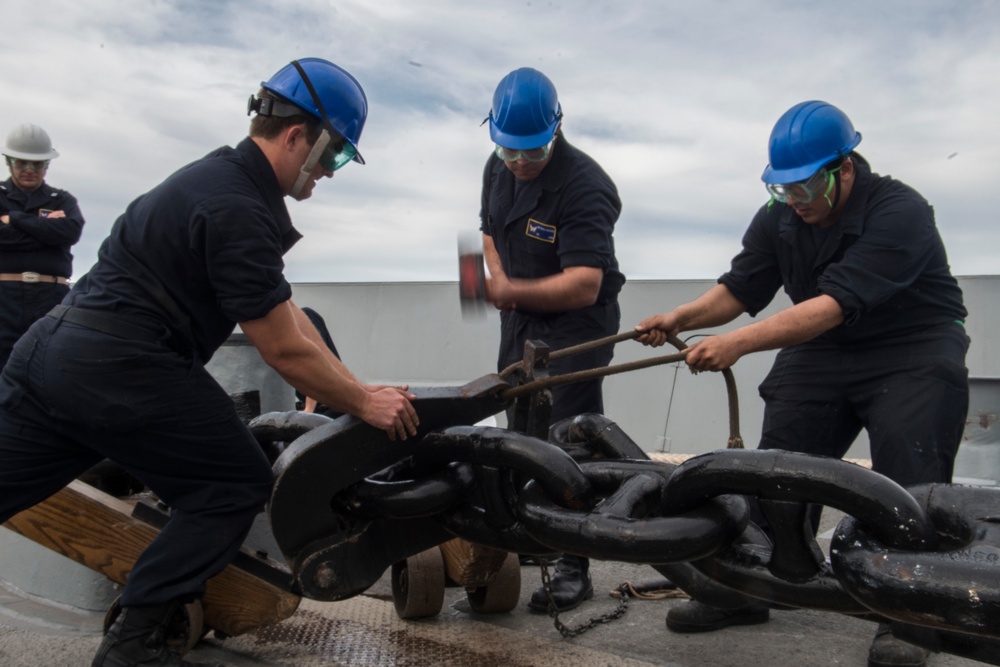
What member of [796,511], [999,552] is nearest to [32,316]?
[796,511]

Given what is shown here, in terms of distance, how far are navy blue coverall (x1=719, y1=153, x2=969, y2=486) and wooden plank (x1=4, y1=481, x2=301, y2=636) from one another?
187 cm

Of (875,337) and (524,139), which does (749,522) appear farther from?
(524,139)

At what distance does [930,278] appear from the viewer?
10.0ft

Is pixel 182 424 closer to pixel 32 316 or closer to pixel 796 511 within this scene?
pixel 796 511

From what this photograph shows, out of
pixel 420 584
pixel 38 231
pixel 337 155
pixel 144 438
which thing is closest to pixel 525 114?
pixel 337 155

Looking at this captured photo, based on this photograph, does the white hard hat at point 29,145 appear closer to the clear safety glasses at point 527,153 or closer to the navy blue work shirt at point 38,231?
the navy blue work shirt at point 38,231

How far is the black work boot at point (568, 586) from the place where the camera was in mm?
3355

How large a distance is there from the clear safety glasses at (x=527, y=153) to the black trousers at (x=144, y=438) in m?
1.50

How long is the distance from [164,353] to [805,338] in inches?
69.8

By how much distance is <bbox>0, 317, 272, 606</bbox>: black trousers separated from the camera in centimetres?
236


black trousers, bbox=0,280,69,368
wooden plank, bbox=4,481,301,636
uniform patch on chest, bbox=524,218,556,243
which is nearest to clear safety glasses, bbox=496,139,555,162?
uniform patch on chest, bbox=524,218,556,243

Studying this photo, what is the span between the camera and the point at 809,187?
297 cm

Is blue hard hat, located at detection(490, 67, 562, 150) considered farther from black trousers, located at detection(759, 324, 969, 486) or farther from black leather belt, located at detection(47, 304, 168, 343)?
black leather belt, located at detection(47, 304, 168, 343)

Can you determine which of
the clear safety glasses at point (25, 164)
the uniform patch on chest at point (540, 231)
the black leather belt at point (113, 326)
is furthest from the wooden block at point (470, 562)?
the clear safety glasses at point (25, 164)
